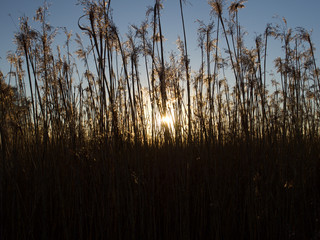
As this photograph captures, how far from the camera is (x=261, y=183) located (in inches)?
76.5

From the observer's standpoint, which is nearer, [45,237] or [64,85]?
[45,237]

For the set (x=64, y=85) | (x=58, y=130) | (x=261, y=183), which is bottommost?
(x=261, y=183)

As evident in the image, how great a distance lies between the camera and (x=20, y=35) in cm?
194

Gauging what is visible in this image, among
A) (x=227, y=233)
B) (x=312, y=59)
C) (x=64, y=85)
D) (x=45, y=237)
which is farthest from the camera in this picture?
(x=312, y=59)

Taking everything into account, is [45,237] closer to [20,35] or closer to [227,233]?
[227,233]

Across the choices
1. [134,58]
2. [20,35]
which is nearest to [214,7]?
[134,58]

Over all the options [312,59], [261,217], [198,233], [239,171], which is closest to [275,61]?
[312,59]

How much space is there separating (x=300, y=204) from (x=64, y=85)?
2.17m

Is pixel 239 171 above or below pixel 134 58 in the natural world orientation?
below

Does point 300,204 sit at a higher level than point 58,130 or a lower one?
lower

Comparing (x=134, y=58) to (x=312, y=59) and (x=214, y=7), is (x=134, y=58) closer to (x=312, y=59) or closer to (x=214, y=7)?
(x=214, y=7)

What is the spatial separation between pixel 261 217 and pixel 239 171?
386mm

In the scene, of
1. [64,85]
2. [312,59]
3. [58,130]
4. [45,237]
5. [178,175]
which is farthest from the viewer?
[312,59]

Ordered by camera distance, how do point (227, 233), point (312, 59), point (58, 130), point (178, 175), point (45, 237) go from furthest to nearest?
point (312, 59) → point (58, 130) → point (227, 233) → point (178, 175) → point (45, 237)
